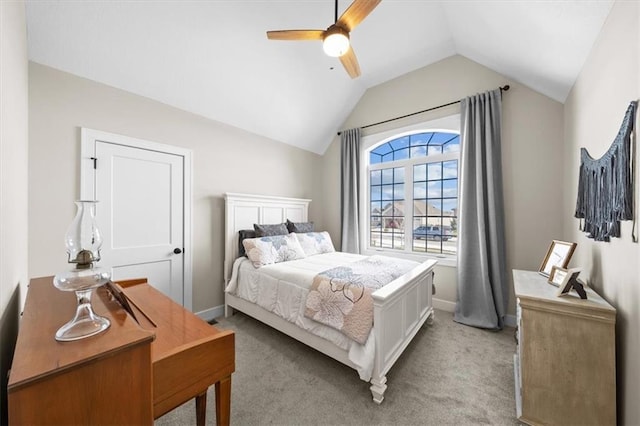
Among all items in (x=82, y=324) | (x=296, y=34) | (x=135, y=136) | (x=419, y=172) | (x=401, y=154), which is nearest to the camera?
(x=82, y=324)

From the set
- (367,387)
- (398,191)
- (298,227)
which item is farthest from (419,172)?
(367,387)

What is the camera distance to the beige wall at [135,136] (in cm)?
196

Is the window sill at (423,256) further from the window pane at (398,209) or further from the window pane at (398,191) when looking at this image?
the window pane at (398,191)

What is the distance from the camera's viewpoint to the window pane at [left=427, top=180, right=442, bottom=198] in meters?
3.40

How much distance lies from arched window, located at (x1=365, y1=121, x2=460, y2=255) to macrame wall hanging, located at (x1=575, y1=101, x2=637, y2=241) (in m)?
1.47

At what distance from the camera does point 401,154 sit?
3770mm

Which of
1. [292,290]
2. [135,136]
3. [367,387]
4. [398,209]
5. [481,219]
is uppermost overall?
[135,136]

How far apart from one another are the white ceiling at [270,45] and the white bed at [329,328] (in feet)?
4.12

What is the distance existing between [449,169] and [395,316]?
7.63ft

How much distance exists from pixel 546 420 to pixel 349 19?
2.87 m

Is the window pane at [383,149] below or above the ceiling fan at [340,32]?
below

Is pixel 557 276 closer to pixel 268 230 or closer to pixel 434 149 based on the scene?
pixel 434 149

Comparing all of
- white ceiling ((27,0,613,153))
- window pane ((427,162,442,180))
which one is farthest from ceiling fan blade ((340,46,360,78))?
window pane ((427,162,442,180))

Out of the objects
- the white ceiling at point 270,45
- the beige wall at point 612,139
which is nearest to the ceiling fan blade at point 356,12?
the white ceiling at point 270,45
